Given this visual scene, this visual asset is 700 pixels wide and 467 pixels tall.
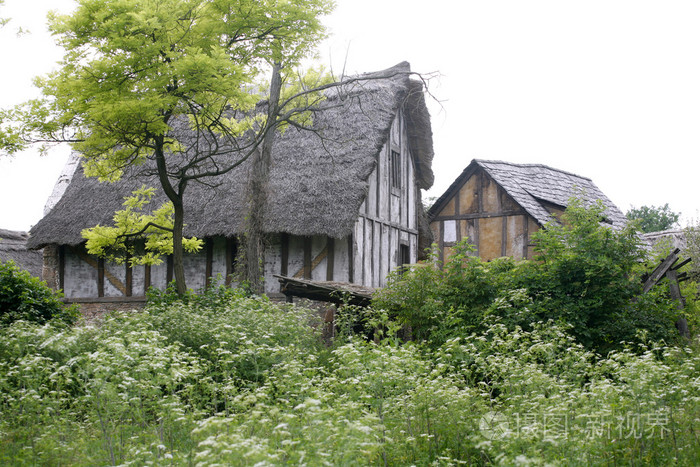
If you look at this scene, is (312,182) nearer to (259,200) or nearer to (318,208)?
(318,208)

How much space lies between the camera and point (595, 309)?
346 inches

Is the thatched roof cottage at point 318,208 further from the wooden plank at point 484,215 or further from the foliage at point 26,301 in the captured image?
the foliage at point 26,301

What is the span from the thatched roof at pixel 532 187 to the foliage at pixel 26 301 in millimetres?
10487

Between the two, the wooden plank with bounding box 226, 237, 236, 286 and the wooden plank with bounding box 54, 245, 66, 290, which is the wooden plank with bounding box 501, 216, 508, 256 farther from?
the wooden plank with bounding box 54, 245, 66, 290

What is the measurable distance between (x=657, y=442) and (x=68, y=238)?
1409cm

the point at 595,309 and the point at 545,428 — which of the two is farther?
the point at 595,309

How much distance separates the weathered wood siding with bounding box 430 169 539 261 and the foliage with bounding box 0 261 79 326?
9842mm

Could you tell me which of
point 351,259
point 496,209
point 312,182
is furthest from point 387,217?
point 496,209

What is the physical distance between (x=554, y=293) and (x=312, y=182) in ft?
20.1

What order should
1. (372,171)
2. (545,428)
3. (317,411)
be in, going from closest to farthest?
(317,411)
(545,428)
(372,171)

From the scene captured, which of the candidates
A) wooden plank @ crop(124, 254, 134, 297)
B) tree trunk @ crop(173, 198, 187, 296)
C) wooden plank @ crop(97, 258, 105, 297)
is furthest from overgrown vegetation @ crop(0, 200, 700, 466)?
wooden plank @ crop(97, 258, 105, 297)

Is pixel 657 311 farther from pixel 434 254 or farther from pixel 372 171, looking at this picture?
pixel 372 171

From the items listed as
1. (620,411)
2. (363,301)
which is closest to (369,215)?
(363,301)

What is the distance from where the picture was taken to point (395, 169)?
53.2 feet
